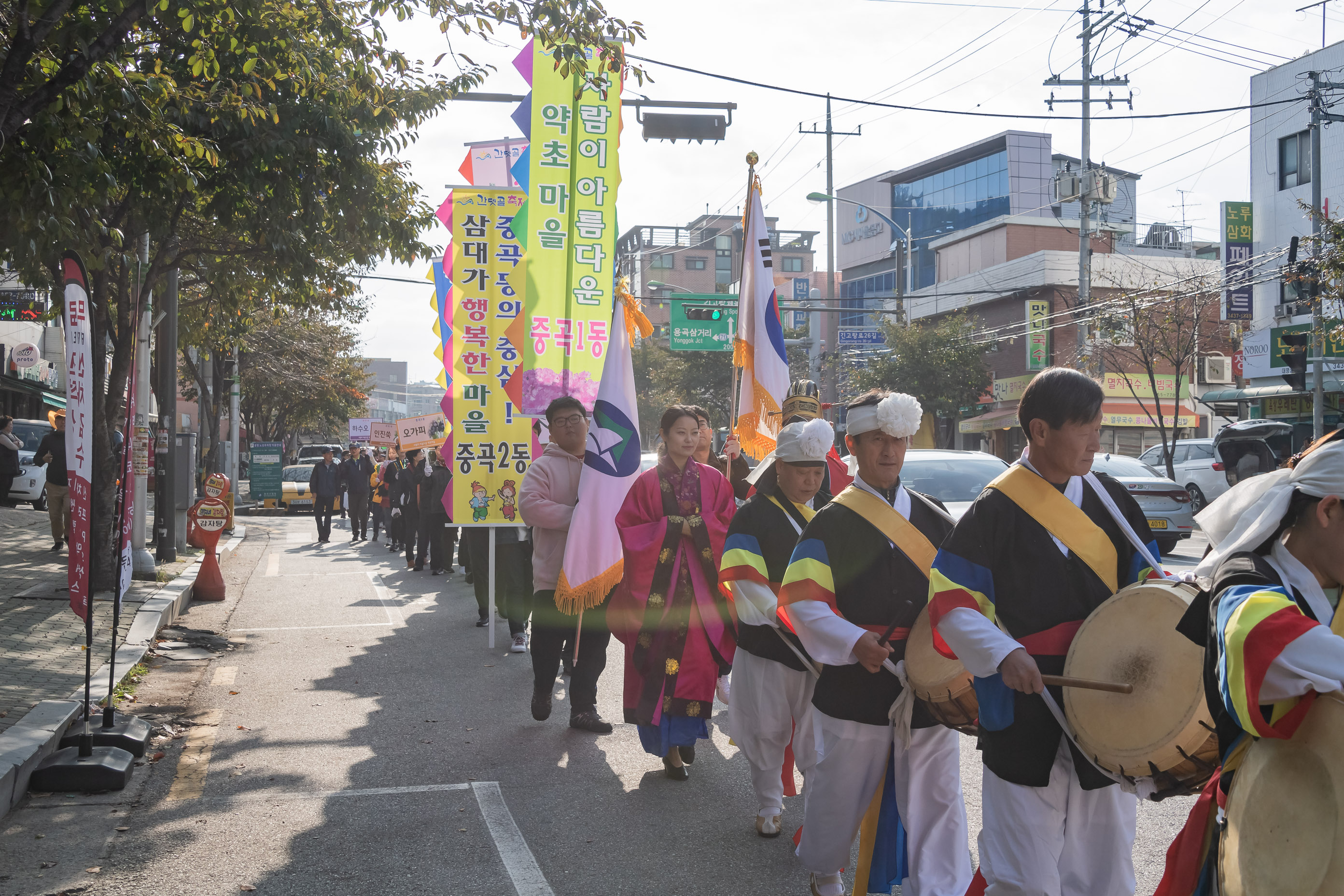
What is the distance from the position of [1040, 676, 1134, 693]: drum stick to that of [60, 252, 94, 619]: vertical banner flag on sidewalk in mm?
4611

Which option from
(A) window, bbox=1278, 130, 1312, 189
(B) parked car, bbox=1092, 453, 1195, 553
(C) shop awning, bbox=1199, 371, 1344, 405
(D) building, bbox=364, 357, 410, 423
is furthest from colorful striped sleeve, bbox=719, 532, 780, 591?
(D) building, bbox=364, 357, 410, 423

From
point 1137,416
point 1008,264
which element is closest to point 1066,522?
point 1137,416

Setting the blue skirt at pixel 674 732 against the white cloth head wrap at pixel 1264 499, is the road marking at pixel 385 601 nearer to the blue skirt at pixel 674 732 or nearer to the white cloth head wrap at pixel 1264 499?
the blue skirt at pixel 674 732

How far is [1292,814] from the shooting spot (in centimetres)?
200

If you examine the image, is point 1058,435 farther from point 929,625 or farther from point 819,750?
point 819,750

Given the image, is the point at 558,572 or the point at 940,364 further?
the point at 940,364

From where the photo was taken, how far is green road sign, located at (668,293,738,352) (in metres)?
30.6

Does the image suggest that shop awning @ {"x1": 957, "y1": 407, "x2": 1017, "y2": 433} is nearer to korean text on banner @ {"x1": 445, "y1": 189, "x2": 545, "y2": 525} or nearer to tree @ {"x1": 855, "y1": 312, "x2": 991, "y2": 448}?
tree @ {"x1": 855, "y1": 312, "x2": 991, "y2": 448}

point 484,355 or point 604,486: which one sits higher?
point 484,355

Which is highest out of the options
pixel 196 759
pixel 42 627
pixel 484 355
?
pixel 484 355

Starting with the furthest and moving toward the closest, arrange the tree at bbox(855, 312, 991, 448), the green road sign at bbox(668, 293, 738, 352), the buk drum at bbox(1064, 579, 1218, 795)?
the tree at bbox(855, 312, 991, 448) → the green road sign at bbox(668, 293, 738, 352) → the buk drum at bbox(1064, 579, 1218, 795)

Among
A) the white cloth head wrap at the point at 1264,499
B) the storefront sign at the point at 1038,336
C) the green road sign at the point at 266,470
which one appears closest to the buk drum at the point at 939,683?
the white cloth head wrap at the point at 1264,499

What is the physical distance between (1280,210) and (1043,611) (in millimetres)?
31431

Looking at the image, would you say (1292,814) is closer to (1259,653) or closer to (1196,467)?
(1259,653)
